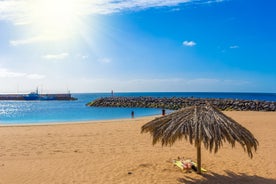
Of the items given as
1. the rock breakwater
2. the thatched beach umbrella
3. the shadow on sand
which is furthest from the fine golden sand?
the rock breakwater

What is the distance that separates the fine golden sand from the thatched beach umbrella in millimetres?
1236

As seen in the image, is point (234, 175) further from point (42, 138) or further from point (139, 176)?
point (42, 138)

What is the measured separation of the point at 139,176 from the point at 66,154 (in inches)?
153

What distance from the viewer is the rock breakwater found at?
37000 mm

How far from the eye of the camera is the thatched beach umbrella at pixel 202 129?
6.49 metres

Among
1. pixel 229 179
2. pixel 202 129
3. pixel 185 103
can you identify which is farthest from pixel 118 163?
pixel 185 103

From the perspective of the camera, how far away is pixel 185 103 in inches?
1813

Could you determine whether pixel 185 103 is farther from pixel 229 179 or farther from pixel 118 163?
pixel 229 179

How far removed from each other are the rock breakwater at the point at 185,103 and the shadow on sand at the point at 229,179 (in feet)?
87.4

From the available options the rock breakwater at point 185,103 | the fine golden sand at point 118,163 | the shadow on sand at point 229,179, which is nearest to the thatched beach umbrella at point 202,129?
the shadow on sand at point 229,179

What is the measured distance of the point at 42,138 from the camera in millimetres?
14273

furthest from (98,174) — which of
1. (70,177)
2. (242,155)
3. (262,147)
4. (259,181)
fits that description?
(262,147)

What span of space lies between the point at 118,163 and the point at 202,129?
356 cm

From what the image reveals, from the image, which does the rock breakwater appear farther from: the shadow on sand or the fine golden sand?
the shadow on sand
